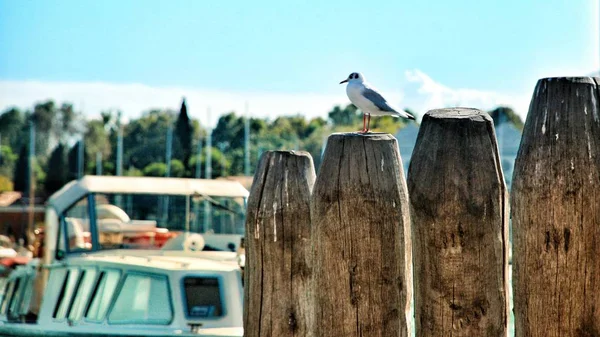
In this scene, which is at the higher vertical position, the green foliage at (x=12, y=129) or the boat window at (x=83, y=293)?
the green foliage at (x=12, y=129)

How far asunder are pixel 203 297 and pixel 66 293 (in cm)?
171

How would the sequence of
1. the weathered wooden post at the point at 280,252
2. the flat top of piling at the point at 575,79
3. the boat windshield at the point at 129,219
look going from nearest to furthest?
1. the flat top of piling at the point at 575,79
2. the weathered wooden post at the point at 280,252
3. the boat windshield at the point at 129,219

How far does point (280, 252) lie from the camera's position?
16.9 ft

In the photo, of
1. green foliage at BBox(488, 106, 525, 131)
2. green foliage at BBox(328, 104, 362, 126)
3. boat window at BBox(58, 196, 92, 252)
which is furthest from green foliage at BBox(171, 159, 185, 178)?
boat window at BBox(58, 196, 92, 252)

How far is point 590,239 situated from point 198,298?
945 cm

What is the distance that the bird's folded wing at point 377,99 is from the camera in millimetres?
7480

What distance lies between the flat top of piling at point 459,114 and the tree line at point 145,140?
79.0m

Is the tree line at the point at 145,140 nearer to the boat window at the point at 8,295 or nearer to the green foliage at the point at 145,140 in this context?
the green foliage at the point at 145,140

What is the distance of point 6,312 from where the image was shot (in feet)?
51.7

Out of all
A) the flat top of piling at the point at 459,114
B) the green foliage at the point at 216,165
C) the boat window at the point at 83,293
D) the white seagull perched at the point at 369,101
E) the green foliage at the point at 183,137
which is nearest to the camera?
the flat top of piling at the point at 459,114

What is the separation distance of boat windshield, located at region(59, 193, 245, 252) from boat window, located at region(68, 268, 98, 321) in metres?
1.31

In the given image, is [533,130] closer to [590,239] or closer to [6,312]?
[590,239]

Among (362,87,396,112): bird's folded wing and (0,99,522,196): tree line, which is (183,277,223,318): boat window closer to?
(362,87,396,112): bird's folded wing

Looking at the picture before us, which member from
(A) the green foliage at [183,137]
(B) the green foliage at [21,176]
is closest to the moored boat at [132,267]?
(A) the green foliage at [183,137]
